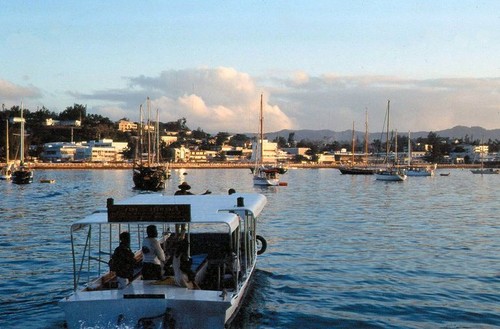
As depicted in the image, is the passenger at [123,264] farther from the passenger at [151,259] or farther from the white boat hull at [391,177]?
the white boat hull at [391,177]

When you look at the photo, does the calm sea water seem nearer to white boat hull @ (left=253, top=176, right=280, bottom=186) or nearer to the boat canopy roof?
the boat canopy roof

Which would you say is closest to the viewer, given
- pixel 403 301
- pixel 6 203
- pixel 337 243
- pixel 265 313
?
pixel 265 313

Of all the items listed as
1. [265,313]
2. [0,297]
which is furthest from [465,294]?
[0,297]

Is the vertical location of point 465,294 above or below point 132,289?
below

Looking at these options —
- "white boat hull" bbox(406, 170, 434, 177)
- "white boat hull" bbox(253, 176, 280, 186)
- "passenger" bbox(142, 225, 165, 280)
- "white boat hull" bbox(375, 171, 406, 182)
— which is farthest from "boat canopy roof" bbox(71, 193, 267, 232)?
"white boat hull" bbox(406, 170, 434, 177)

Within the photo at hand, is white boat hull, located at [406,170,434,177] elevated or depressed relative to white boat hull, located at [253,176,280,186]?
depressed

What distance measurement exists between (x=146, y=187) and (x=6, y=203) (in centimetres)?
2677

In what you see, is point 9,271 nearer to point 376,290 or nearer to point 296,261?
point 296,261

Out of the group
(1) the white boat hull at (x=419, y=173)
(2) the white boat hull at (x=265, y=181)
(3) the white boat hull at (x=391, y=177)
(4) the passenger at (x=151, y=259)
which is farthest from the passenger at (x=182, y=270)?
(1) the white boat hull at (x=419, y=173)

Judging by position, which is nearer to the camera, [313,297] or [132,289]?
[132,289]

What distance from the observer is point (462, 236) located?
1352 inches

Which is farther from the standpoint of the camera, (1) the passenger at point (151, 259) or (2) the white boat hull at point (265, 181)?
(2) the white boat hull at point (265, 181)

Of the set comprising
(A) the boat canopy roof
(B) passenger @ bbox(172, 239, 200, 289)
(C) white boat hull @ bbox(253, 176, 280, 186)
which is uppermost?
(A) the boat canopy roof

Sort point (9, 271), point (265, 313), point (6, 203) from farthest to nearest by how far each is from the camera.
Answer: point (6, 203)
point (9, 271)
point (265, 313)
